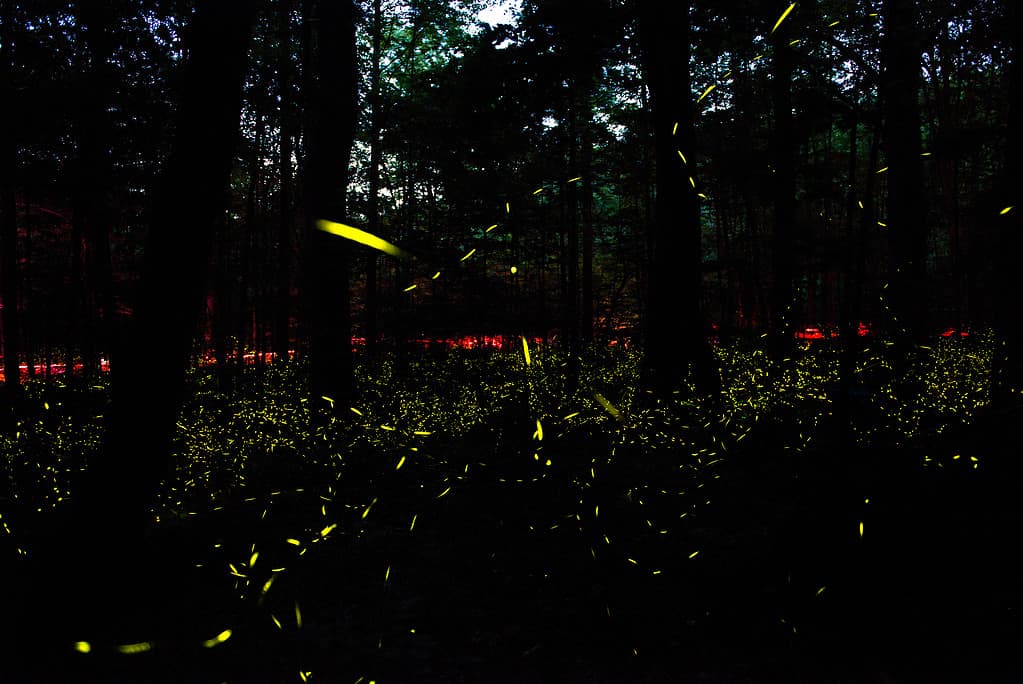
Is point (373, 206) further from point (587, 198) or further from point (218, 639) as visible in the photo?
point (218, 639)

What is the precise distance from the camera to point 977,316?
62.5 feet

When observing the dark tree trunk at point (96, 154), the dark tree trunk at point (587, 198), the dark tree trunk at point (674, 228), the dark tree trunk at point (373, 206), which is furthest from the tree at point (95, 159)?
the dark tree trunk at point (587, 198)

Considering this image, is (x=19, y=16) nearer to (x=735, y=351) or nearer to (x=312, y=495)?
(x=312, y=495)

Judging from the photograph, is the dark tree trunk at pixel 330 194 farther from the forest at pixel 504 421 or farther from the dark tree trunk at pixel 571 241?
the dark tree trunk at pixel 571 241

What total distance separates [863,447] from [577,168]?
12353 mm

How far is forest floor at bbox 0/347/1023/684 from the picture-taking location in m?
3.67

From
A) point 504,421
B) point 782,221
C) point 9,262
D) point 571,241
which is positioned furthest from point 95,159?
point 782,221

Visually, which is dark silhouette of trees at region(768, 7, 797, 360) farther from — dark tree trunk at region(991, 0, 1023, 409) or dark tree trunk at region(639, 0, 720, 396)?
dark tree trunk at region(991, 0, 1023, 409)

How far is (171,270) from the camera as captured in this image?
3.94 m

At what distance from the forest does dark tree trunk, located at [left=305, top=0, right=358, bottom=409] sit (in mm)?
51

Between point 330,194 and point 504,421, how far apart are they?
4.75 meters

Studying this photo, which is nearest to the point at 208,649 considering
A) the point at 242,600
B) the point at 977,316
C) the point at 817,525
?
the point at 242,600

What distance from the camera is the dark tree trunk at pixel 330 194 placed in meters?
9.25

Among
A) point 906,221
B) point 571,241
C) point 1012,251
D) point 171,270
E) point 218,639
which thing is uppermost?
point 571,241
